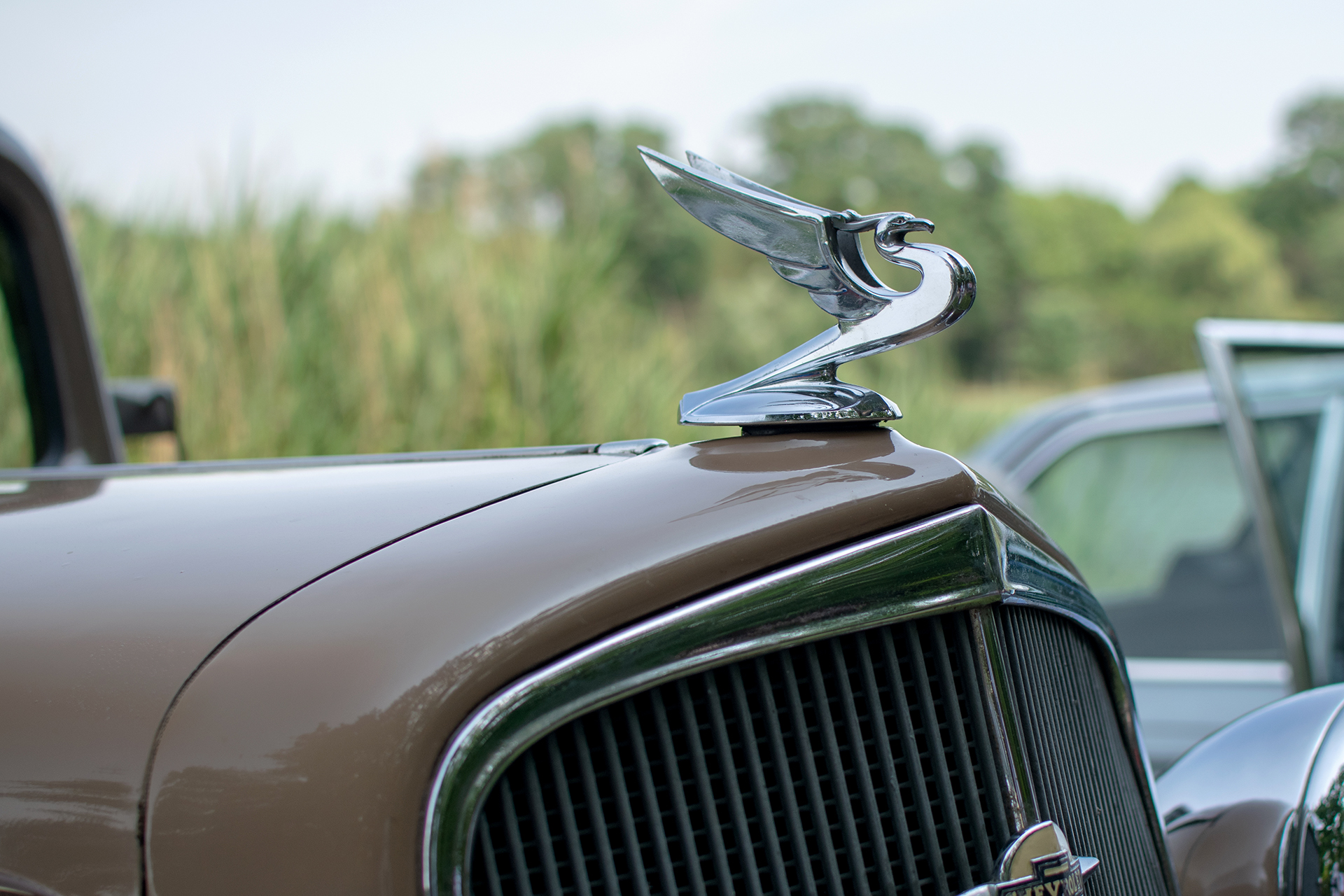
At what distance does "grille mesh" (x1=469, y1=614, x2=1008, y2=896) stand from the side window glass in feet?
12.1

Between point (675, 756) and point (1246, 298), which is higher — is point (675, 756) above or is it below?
below

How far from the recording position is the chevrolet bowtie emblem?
1.17 m

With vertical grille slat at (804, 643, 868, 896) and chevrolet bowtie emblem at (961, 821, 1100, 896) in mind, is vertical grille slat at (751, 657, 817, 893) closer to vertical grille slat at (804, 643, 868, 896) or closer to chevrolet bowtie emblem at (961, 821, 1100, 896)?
vertical grille slat at (804, 643, 868, 896)

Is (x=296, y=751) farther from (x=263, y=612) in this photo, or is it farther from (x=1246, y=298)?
(x=1246, y=298)

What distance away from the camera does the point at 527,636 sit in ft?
3.25

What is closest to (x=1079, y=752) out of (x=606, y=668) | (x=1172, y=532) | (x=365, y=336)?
(x=606, y=668)

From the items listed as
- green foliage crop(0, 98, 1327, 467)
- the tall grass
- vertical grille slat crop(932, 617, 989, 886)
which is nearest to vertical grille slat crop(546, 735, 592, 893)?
vertical grille slat crop(932, 617, 989, 886)

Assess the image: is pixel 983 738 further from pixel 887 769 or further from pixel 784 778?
pixel 784 778

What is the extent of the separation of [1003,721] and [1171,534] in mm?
6291

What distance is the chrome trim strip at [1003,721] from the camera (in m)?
1.20

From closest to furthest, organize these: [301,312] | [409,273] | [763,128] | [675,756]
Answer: [675,756] → [301,312] → [409,273] → [763,128]

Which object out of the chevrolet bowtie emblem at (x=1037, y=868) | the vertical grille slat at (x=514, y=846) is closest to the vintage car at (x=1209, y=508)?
the chevrolet bowtie emblem at (x=1037, y=868)

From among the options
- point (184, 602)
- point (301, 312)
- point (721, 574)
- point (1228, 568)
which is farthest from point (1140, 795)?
point (301, 312)

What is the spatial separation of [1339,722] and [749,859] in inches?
Result: 46.8
